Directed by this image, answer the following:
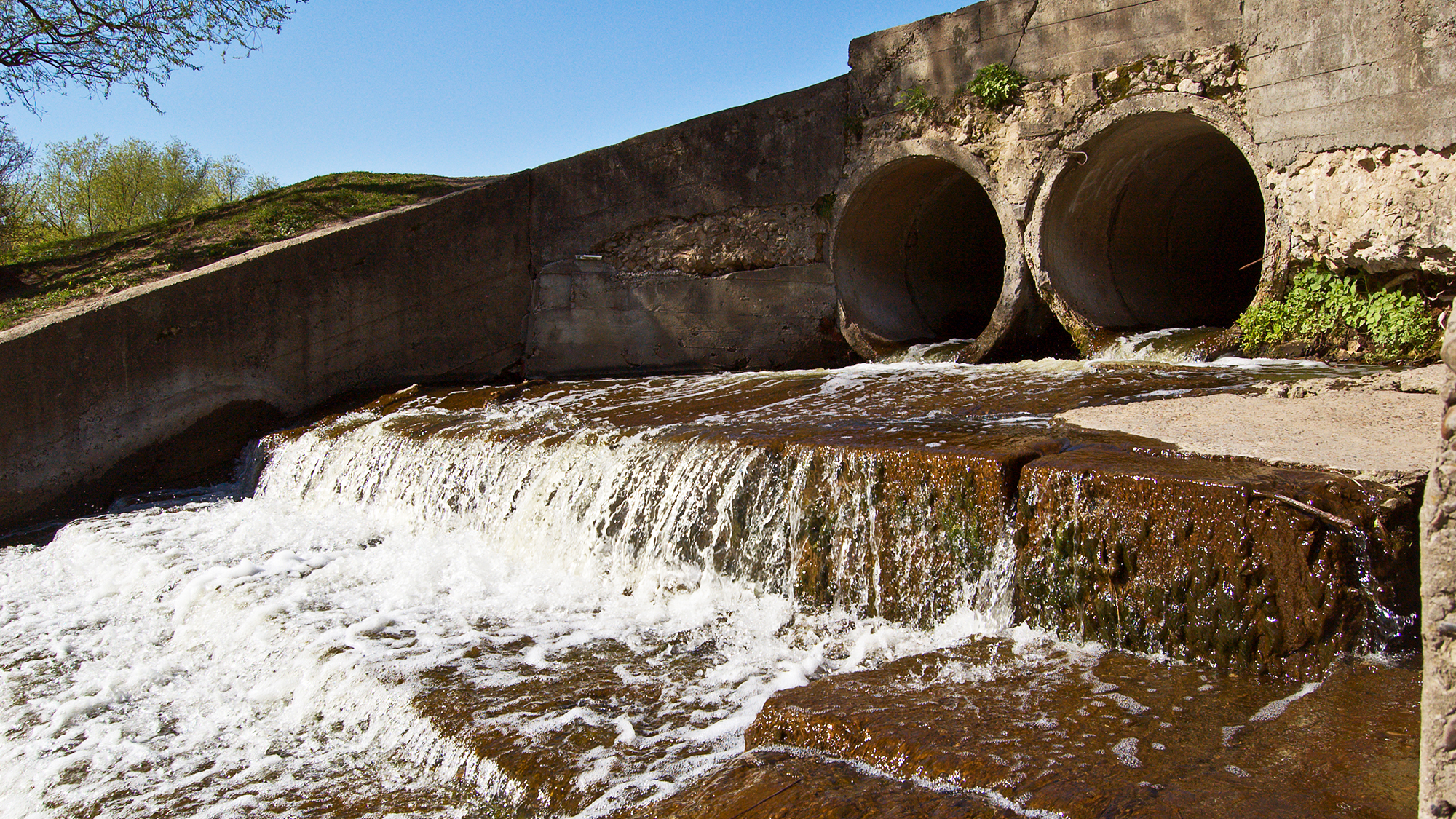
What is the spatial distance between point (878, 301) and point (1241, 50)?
354 centimetres

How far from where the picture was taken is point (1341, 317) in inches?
221

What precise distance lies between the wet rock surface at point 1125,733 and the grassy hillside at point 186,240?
835 cm

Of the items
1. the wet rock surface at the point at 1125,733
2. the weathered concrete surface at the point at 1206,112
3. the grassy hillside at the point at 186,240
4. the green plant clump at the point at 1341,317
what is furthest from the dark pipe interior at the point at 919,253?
the wet rock surface at the point at 1125,733

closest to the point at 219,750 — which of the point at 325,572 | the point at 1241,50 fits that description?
the point at 325,572

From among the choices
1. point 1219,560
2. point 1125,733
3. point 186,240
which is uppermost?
point 186,240

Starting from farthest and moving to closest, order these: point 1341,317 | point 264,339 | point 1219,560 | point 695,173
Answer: point 695,173 < point 264,339 < point 1341,317 < point 1219,560

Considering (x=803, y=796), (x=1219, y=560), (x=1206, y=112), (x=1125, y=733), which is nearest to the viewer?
(x=803, y=796)

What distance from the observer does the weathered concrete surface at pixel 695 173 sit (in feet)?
27.2

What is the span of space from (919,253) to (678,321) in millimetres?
2479

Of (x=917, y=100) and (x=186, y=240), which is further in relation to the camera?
(x=186, y=240)

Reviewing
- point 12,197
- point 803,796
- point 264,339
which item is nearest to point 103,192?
point 12,197

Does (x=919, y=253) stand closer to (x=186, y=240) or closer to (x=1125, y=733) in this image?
(x=1125, y=733)

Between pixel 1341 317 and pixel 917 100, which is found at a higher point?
pixel 917 100

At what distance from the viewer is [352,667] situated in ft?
11.5
